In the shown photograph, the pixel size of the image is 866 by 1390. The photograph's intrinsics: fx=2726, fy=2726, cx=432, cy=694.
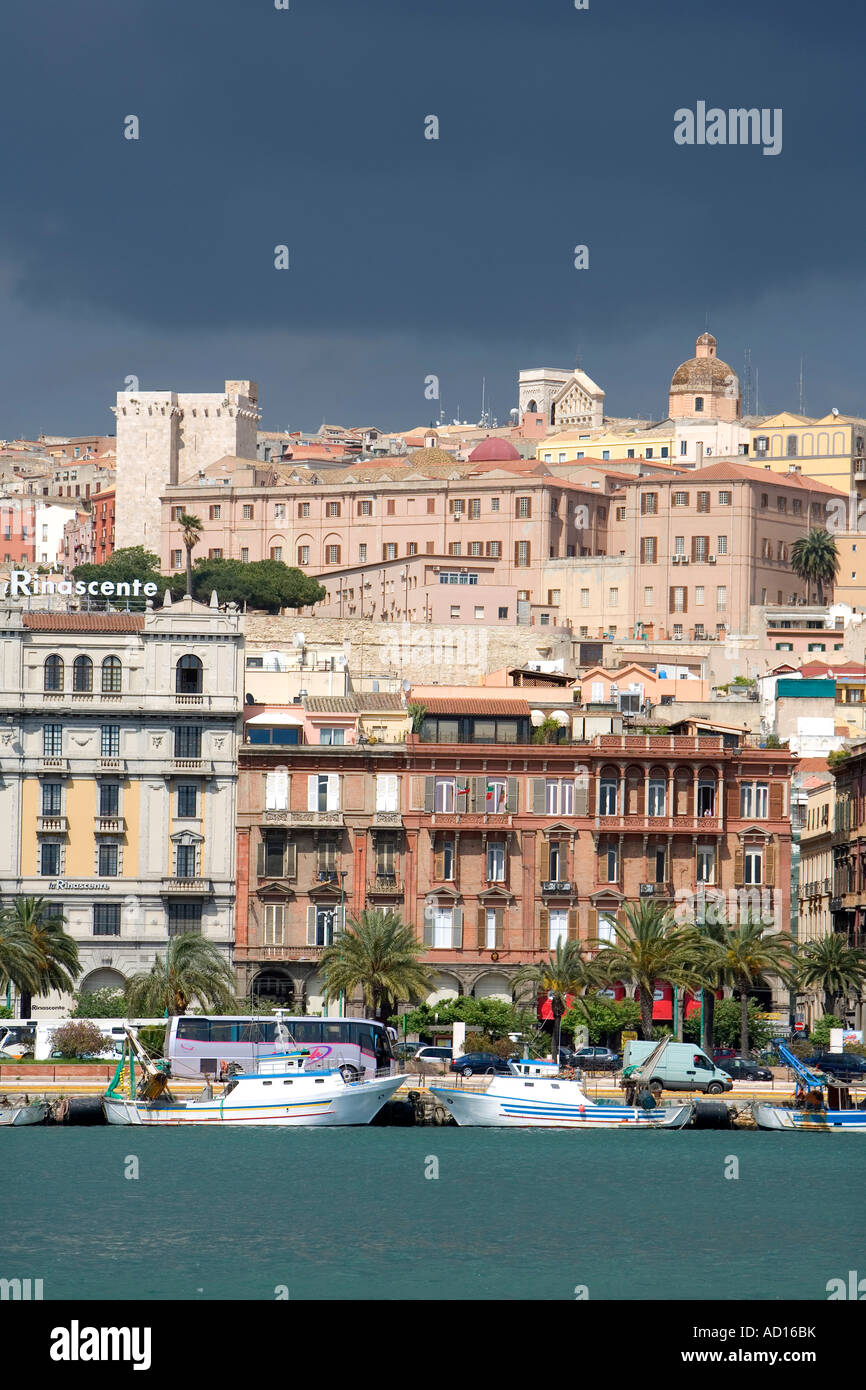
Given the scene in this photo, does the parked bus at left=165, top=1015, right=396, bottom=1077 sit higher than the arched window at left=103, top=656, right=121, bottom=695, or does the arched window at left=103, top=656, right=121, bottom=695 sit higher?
the arched window at left=103, top=656, right=121, bottom=695

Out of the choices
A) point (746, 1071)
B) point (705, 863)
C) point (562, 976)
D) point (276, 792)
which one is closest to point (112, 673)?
point (276, 792)

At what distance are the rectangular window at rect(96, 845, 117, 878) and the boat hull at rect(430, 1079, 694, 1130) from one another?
85.4 ft

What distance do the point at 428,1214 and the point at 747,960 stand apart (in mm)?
35181

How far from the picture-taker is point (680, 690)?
146 meters

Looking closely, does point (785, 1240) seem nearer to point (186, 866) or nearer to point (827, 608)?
point (186, 866)

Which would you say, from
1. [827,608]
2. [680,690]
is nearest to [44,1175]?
[680,690]

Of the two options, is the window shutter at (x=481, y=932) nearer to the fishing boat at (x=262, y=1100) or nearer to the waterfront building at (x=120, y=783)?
the waterfront building at (x=120, y=783)

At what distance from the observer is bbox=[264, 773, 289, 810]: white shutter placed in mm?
112688

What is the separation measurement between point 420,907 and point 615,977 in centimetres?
1170

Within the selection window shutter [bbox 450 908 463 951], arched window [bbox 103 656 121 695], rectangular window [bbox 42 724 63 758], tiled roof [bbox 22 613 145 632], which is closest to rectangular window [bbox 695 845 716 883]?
window shutter [bbox 450 908 463 951]

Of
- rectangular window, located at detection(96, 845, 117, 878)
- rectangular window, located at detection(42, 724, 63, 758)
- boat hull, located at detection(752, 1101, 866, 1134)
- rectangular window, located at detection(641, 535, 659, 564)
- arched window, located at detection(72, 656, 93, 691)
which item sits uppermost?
rectangular window, located at detection(641, 535, 659, 564)

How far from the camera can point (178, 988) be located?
9981 cm

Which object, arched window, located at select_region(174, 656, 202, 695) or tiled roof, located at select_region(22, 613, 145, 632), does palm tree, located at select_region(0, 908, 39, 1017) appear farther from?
tiled roof, located at select_region(22, 613, 145, 632)
